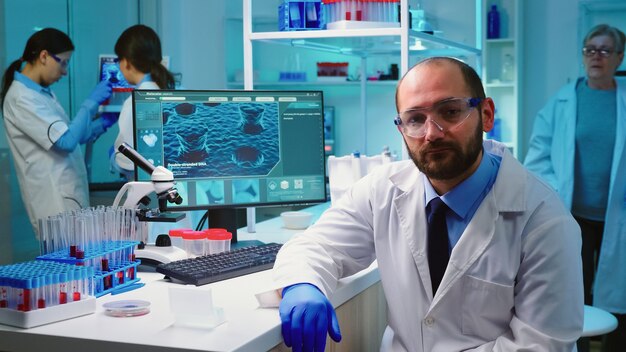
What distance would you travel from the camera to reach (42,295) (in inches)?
58.9

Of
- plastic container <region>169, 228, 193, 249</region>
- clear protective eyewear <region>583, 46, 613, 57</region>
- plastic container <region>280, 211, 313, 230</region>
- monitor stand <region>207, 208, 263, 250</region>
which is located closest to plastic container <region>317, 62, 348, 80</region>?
clear protective eyewear <region>583, 46, 613, 57</region>

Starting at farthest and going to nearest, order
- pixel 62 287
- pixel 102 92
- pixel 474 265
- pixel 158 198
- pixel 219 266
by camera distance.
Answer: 1. pixel 102 92
2. pixel 158 198
3. pixel 219 266
4. pixel 474 265
5. pixel 62 287

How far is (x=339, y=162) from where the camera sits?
2.63 meters

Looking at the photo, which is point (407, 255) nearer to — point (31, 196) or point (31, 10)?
point (31, 196)

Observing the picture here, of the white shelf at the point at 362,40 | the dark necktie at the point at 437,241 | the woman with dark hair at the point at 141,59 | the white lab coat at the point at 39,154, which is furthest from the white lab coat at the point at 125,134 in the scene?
the dark necktie at the point at 437,241

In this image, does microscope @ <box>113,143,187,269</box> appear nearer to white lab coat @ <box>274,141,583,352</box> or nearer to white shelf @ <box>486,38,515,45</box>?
white lab coat @ <box>274,141,583,352</box>

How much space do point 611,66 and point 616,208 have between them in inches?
27.1

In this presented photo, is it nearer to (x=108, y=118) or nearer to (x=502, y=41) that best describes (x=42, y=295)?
(x=108, y=118)

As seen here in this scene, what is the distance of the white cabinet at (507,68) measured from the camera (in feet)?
18.1

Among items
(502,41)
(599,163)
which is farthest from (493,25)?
(599,163)

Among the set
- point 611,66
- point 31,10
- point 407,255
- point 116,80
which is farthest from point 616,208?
point 31,10

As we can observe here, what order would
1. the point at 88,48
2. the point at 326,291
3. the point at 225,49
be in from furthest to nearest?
the point at 225,49, the point at 88,48, the point at 326,291

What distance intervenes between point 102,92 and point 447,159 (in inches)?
107

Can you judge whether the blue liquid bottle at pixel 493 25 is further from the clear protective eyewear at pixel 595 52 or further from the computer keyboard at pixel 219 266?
the computer keyboard at pixel 219 266
